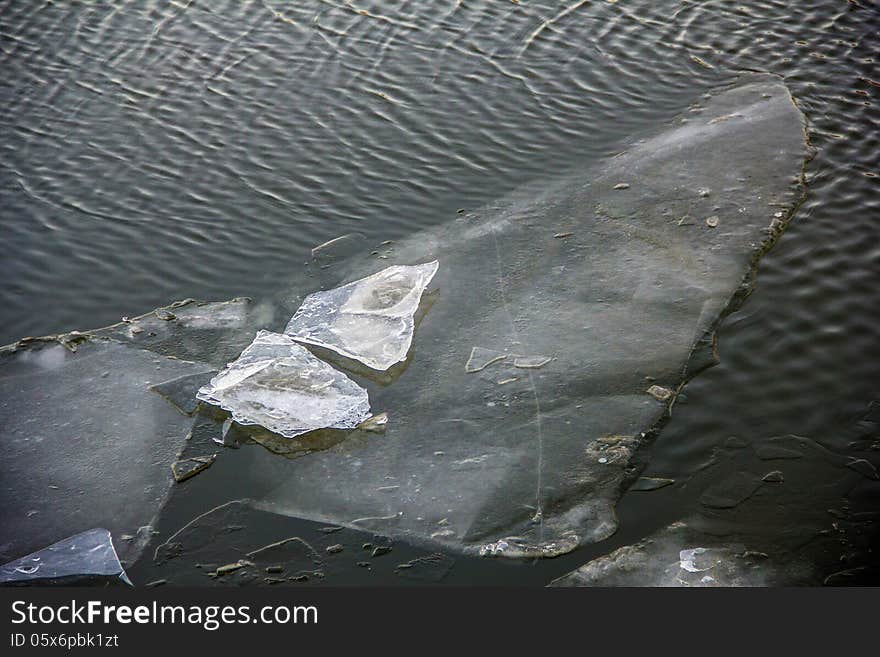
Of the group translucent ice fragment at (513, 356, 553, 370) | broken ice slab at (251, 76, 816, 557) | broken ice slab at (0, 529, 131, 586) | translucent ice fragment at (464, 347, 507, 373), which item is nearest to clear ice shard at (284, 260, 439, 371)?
broken ice slab at (251, 76, 816, 557)

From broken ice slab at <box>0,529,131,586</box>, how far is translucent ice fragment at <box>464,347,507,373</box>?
6.75 feet

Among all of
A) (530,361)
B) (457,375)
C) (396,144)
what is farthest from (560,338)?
(396,144)

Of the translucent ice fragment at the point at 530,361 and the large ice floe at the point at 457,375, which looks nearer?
the large ice floe at the point at 457,375

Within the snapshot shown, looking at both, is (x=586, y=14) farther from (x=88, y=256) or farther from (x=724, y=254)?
(x=88, y=256)

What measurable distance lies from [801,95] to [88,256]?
17.9ft

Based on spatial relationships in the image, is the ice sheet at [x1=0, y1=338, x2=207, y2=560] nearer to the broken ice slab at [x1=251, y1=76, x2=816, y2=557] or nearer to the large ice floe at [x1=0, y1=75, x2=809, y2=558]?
the large ice floe at [x1=0, y1=75, x2=809, y2=558]

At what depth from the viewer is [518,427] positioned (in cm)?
489

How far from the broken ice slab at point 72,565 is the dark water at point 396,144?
1.38 feet

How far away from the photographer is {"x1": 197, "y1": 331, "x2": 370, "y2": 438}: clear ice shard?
497 cm

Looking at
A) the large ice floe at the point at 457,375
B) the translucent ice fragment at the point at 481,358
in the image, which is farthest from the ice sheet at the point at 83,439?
the translucent ice fragment at the point at 481,358

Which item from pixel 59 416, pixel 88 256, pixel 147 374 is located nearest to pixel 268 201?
pixel 88 256

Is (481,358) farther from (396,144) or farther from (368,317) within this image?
(396,144)

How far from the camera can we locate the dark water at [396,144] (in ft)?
16.9

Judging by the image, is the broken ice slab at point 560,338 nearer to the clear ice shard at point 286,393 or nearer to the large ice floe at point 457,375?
the large ice floe at point 457,375
